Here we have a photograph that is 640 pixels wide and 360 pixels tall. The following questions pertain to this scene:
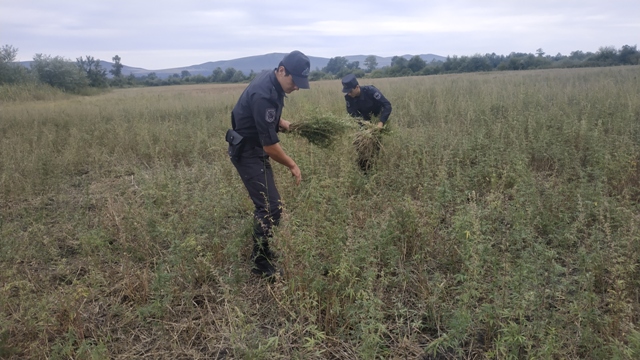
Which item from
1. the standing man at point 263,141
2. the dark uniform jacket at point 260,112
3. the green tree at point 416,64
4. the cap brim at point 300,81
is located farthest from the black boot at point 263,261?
the green tree at point 416,64

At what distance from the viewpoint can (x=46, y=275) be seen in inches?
141

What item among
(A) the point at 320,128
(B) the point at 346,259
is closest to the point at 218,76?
(A) the point at 320,128

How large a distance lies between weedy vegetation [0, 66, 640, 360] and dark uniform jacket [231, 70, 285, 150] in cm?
71

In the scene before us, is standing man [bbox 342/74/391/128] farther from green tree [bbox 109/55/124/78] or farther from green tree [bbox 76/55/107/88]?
green tree [bbox 109/55/124/78]

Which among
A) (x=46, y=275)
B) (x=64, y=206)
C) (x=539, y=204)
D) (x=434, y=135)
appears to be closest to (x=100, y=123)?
(x=64, y=206)

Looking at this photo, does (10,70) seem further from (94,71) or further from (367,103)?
(367,103)

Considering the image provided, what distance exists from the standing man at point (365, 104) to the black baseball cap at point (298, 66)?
210 centimetres

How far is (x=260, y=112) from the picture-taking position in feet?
10.5

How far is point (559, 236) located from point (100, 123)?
9.40 meters

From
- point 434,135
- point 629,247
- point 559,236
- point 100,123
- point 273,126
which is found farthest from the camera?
point 100,123

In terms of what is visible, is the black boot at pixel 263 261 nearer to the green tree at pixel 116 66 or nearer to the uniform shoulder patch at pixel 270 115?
the uniform shoulder patch at pixel 270 115

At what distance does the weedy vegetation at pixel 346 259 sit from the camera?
2623mm

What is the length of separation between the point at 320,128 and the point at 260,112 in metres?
1.17

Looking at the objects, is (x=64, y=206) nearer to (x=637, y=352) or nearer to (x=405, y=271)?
(x=405, y=271)
